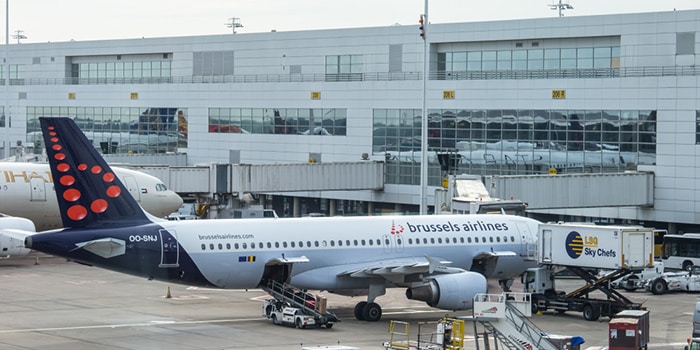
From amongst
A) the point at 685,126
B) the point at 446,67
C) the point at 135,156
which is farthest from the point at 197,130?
the point at 685,126

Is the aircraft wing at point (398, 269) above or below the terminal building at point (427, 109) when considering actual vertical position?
below

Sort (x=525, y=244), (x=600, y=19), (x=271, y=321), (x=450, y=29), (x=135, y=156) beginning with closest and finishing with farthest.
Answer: (x=271, y=321) → (x=525, y=244) → (x=600, y=19) → (x=450, y=29) → (x=135, y=156)

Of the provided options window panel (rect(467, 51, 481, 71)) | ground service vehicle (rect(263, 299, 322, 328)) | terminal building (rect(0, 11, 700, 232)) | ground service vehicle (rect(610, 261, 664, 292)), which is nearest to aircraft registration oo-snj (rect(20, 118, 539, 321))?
ground service vehicle (rect(263, 299, 322, 328))

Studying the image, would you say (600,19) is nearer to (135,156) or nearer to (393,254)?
(393,254)

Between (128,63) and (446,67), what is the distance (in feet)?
124

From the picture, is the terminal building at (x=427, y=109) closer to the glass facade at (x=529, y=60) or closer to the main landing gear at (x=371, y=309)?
the glass facade at (x=529, y=60)

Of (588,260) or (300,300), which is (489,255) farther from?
(300,300)

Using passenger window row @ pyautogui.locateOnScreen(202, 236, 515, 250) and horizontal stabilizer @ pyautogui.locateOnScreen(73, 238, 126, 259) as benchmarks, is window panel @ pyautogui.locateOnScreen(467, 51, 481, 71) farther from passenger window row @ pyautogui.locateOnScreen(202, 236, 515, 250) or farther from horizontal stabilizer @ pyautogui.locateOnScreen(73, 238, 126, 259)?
horizontal stabilizer @ pyautogui.locateOnScreen(73, 238, 126, 259)

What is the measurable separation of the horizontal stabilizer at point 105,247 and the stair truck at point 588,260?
1824 cm

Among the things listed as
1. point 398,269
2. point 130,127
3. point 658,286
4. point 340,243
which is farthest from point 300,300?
point 130,127

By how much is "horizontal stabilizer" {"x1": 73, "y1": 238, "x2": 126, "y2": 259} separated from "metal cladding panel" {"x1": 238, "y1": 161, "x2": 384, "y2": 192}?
1235 inches

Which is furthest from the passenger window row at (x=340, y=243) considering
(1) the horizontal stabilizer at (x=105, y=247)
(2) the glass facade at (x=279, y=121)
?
(2) the glass facade at (x=279, y=121)

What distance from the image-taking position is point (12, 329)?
1791 inches

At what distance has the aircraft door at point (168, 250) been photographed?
46719 millimetres
